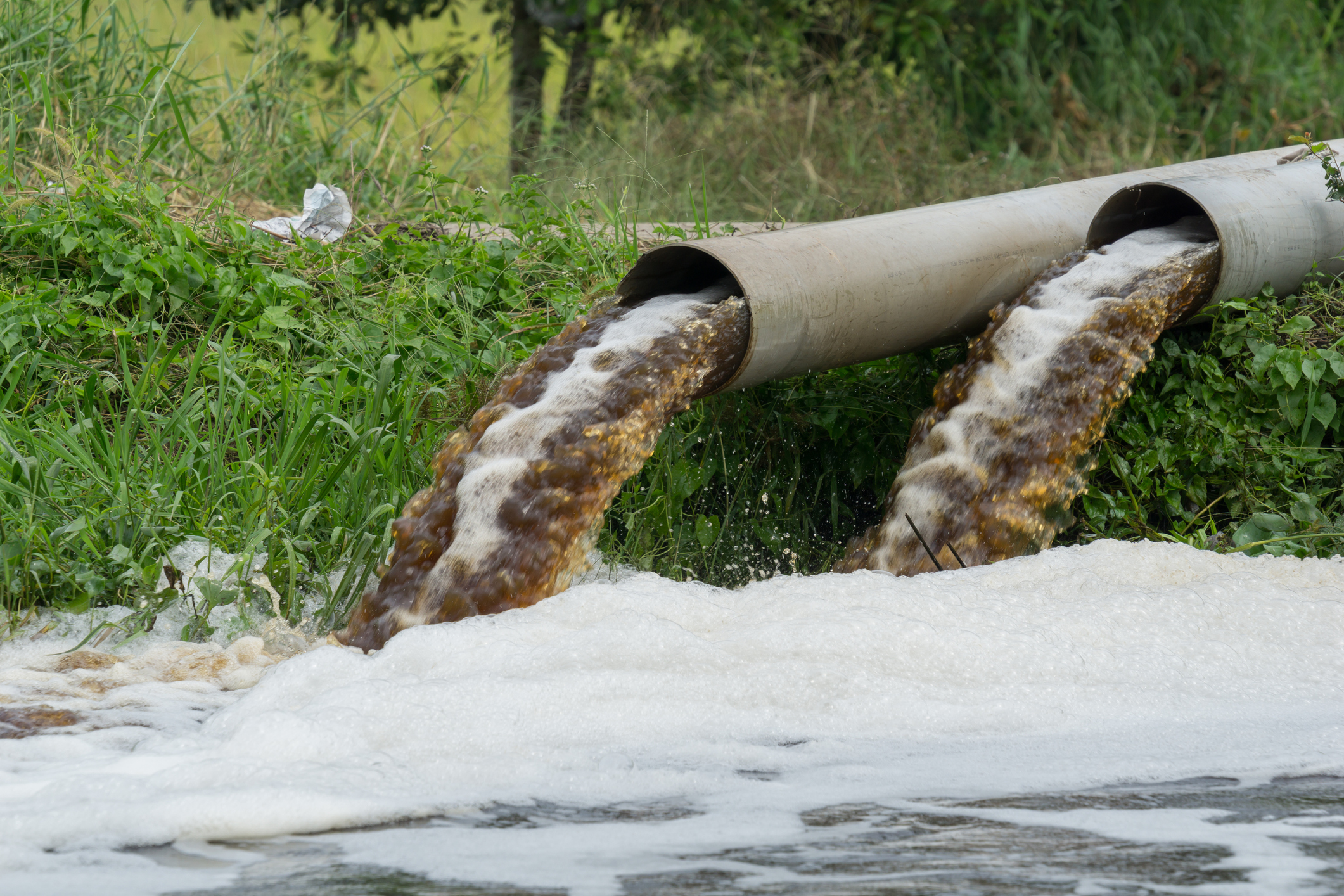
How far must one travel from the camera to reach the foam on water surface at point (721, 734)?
6.00ft

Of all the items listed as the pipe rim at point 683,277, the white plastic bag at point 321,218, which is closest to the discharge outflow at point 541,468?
the pipe rim at point 683,277

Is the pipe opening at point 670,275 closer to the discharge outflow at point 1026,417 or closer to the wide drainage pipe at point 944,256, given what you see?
the wide drainage pipe at point 944,256

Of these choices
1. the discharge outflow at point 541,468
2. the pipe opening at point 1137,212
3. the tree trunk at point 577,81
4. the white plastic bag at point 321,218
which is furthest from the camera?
the tree trunk at point 577,81

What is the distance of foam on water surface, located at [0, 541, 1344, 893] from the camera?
1.83 meters

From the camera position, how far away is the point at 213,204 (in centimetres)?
453

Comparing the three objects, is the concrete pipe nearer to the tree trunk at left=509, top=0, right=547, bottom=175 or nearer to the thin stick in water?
the thin stick in water

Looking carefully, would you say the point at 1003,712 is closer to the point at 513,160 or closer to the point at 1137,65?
the point at 513,160

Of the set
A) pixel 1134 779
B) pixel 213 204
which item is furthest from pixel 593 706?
pixel 213 204

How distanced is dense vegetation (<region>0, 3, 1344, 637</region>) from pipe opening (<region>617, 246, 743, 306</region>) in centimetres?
46

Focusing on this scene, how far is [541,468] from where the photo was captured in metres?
3.04

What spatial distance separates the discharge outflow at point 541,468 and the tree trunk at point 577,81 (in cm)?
507

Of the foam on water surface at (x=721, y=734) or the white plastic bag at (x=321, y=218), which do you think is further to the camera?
the white plastic bag at (x=321, y=218)

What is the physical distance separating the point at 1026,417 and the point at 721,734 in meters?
1.49

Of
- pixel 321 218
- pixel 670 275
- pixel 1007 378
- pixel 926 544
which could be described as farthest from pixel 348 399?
pixel 1007 378
